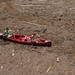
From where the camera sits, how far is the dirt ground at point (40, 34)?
24.0 meters

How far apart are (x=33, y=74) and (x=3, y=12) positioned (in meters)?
12.6

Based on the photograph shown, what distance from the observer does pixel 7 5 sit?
35.3 m

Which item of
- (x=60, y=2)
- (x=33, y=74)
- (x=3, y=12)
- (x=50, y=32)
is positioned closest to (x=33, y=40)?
(x=50, y=32)

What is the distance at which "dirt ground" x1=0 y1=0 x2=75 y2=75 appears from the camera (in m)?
24.0

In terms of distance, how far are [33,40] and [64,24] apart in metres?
5.16

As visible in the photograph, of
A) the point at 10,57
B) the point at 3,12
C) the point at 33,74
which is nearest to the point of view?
the point at 33,74

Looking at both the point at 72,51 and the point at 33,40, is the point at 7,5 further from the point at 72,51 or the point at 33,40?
the point at 72,51

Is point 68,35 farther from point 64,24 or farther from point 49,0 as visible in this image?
point 49,0

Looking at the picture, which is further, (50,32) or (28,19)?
(28,19)

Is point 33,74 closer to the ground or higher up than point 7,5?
closer to the ground

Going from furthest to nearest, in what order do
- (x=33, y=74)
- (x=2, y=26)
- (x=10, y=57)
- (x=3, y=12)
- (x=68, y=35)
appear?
(x=3, y=12), (x=2, y=26), (x=68, y=35), (x=10, y=57), (x=33, y=74)

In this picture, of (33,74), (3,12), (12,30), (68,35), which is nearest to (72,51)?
(68,35)

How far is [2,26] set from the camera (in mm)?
30422

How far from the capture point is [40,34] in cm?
2880
